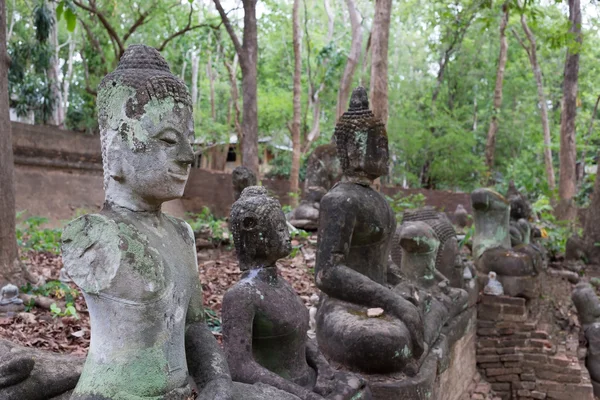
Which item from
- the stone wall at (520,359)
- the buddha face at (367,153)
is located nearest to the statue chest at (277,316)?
the buddha face at (367,153)

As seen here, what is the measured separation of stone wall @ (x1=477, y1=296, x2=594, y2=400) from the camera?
582 cm

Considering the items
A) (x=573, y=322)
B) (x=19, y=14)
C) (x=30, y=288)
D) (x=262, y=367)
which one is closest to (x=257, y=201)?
(x=262, y=367)

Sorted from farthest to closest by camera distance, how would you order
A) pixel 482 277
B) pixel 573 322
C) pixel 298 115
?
pixel 298 115 → pixel 573 322 → pixel 482 277

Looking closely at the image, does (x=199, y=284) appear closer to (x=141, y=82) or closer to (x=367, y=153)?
(x=141, y=82)

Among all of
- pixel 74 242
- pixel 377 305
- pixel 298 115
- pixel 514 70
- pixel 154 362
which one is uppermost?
pixel 514 70

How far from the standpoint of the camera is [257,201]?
2.27 meters

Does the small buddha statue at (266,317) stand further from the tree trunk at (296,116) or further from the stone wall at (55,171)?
the tree trunk at (296,116)

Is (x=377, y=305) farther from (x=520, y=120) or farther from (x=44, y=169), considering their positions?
(x=520, y=120)

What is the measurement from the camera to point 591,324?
6348 millimetres

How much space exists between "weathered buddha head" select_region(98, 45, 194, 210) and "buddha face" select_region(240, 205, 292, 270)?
458 millimetres

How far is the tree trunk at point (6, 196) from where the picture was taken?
15.6 feet

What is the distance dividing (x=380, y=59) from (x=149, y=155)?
6.14 metres

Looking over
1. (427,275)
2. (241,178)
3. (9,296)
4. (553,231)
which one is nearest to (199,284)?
(427,275)

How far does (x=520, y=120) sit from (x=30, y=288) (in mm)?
20134
